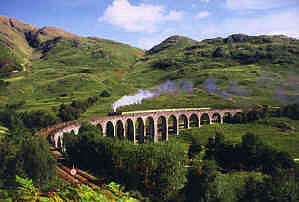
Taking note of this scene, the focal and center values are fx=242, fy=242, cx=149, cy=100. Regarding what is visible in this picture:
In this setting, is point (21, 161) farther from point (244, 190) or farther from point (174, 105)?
point (174, 105)

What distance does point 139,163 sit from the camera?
Answer: 41594mm

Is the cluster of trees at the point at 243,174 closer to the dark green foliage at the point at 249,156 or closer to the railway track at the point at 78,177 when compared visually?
the dark green foliage at the point at 249,156

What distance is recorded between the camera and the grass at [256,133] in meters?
75.4

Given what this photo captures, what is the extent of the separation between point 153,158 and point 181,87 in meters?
141

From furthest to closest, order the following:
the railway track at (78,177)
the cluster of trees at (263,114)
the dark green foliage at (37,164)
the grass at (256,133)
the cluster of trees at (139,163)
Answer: the cluster of trees at (263,114) < the grass at (256,133) < the railway track at (78,177) < the cluster of trees at (139,163) < the dark green foliage at (37,164)

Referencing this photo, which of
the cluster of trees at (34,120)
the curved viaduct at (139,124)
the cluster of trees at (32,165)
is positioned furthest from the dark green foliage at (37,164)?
the cluster of trees at (34,120)

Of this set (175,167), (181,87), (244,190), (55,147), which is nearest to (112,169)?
(175,167)

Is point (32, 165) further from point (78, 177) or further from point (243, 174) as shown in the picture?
point (243, 174)

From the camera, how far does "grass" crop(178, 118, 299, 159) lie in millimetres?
75375

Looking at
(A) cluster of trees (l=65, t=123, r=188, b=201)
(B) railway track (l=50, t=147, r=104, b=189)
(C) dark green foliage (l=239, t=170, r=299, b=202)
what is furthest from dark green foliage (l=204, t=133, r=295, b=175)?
(B) railway track (l=50, t=147, r=104, b=189)

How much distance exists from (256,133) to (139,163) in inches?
2386

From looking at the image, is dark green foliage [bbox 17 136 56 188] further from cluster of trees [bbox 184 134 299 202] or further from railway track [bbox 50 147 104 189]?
cluster of trees [bbox 184 134 299 202]

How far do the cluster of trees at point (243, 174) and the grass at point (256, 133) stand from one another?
56.3 ft

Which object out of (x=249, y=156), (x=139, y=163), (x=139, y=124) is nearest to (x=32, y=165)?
(x=139, y=163)
